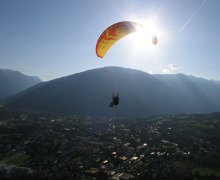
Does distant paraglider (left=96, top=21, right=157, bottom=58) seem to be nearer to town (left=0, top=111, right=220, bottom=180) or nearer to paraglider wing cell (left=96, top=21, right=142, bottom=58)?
paraglider wing cell (left=96, top=21, right=142, bottom=58)

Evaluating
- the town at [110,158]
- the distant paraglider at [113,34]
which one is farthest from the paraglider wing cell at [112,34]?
the town at [110,158]

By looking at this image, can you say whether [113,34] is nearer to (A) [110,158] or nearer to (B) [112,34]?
(B) [112,34]

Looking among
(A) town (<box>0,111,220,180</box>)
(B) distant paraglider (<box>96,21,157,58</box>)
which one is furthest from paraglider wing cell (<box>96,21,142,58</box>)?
(A) town (<box>0,111,220,180</box>)

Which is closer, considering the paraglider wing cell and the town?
the paraglider wing cell

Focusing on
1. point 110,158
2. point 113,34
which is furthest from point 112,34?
point 110,158

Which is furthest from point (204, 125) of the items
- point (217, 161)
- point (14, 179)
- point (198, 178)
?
point (14, 179)

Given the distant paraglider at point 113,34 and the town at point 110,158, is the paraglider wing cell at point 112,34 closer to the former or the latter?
the distant paraglider at point 113,34

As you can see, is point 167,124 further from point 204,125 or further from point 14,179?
point 14,179

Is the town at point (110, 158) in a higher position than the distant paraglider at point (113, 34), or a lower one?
lower
